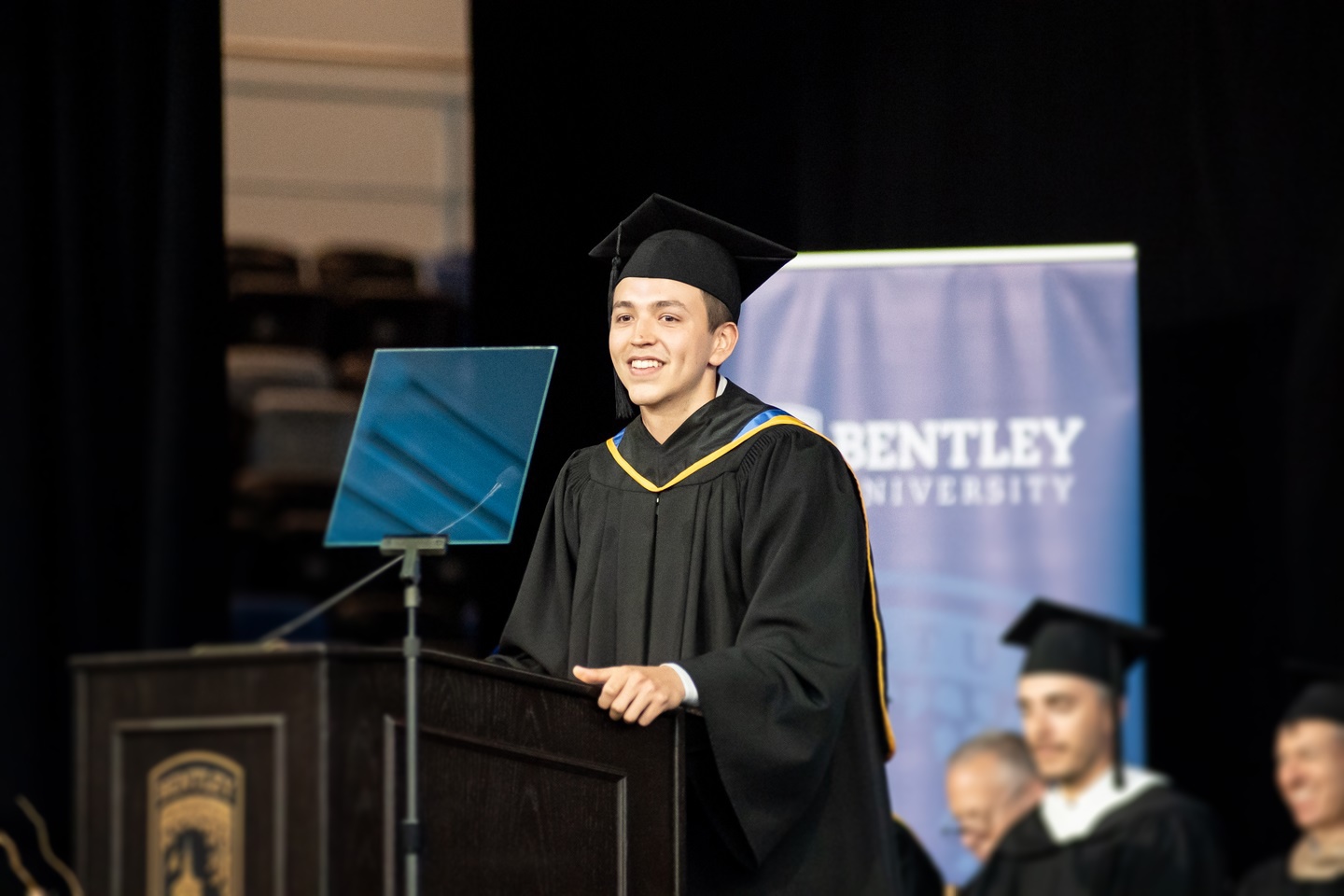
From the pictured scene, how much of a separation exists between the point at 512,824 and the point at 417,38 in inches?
147

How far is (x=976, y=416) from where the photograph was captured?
5008mm

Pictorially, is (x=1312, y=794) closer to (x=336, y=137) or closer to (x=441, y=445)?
(x=441, y=445)

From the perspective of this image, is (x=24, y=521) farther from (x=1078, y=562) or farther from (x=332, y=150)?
(x=1078, y=562)

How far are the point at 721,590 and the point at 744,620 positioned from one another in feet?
0.46

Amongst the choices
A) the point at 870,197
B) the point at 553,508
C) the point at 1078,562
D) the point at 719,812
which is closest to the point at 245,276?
the point at 870,197

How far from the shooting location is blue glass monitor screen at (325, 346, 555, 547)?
257cm

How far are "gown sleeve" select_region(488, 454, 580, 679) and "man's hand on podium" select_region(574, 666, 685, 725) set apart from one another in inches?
23.6

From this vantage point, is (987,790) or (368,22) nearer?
(987,790)

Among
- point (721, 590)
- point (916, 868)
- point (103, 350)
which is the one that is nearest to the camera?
point (721, 590)

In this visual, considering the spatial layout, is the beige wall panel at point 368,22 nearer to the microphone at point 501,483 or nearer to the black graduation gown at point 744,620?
the black graduation gown at point 744,620

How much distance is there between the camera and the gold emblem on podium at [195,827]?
195 cm

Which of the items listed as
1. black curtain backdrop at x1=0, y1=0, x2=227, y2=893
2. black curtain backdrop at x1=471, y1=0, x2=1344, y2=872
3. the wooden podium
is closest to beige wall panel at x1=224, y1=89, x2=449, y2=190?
black curtain backdrop at x1=471, y1=0, x2=1344, y2=872

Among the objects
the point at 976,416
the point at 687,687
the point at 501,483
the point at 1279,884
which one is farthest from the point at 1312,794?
the point at 501,483

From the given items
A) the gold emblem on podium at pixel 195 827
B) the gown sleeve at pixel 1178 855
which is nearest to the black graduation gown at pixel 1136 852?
the gown sleeve at pixel 1178 855
